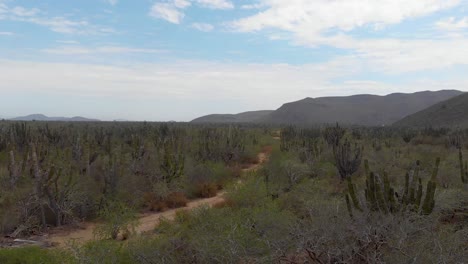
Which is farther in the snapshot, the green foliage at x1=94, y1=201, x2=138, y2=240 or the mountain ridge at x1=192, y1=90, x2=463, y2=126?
the mountain ridge at x1=192, y1=90, x2=463, y2=126

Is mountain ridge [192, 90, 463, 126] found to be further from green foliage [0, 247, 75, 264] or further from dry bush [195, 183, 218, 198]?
green foliage [0, 247, 75, 264]

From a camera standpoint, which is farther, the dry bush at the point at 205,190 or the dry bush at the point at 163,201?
the dry bush at the point at 205,190

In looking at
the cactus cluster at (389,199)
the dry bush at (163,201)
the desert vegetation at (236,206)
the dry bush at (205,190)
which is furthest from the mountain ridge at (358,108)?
the cactus cluster at (389,199)

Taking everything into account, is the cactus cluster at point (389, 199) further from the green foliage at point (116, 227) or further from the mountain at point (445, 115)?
the mountain at point (445, 115)

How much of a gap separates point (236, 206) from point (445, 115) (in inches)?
2497

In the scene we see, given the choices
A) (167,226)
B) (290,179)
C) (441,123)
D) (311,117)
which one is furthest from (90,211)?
(311,117)

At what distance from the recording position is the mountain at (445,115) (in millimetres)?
62200

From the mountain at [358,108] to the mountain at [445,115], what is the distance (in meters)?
40.7

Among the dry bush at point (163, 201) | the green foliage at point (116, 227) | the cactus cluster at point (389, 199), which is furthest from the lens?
the dry bush at point (163, 201)

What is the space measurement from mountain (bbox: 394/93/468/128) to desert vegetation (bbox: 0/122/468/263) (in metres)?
41.8

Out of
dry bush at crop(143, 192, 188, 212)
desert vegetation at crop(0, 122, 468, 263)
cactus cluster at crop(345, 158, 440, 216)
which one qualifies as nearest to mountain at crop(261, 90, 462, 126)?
desert vegetation at crop(0, 122, 468, 263)

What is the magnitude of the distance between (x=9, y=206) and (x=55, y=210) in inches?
50.0

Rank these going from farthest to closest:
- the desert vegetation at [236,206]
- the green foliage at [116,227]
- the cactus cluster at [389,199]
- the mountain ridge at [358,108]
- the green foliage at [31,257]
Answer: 1. the mountain ridge at [358,108]
2. the green foliage at [116,227]
3. the cactus cluster at [389,199]
4. the green foliage at [31,257]
5. the desert vegetation at [236,206]

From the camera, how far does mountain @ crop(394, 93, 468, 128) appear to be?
62200mm
